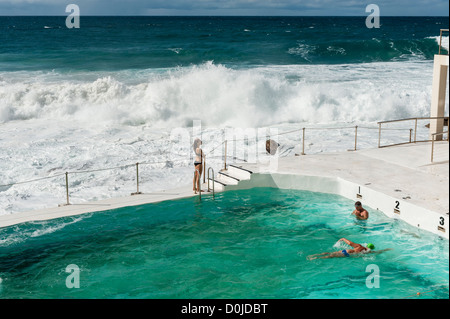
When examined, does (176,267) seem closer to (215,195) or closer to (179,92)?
(215,195)

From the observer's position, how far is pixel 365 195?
13344 mm

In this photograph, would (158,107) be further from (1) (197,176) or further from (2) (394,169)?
(2) (394,169)

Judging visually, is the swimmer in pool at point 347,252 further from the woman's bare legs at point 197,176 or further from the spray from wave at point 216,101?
the spray from wave at point 216,101

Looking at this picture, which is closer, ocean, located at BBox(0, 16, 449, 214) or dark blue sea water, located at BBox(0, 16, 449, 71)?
ocean, located at BBox(0, 16, 449, 214)

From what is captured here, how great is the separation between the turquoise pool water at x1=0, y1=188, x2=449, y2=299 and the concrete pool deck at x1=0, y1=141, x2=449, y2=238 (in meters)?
0.52

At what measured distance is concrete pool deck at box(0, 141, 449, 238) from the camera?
12484mm

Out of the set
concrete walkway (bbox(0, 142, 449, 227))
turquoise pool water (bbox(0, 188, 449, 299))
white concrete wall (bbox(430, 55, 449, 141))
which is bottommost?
turquoise pool water (bbox(0, 188, 449, 299))

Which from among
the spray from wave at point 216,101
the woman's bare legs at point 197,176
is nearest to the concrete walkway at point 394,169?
the woman's bare legs at point 197,176

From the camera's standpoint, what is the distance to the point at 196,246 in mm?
11289

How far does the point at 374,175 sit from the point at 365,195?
1.09 metres

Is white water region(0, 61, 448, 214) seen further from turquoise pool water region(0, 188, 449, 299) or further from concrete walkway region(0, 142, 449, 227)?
turquoise pool water region(0, 188, 449, 299)

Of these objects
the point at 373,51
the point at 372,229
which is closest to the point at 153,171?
the point at 372,229

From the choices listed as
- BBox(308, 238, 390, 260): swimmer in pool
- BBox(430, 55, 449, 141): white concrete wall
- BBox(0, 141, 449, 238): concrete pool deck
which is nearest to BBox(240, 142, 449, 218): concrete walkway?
BBox(0, 141, 449, 238): concrete pool deck

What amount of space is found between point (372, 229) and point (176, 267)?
4827mm
